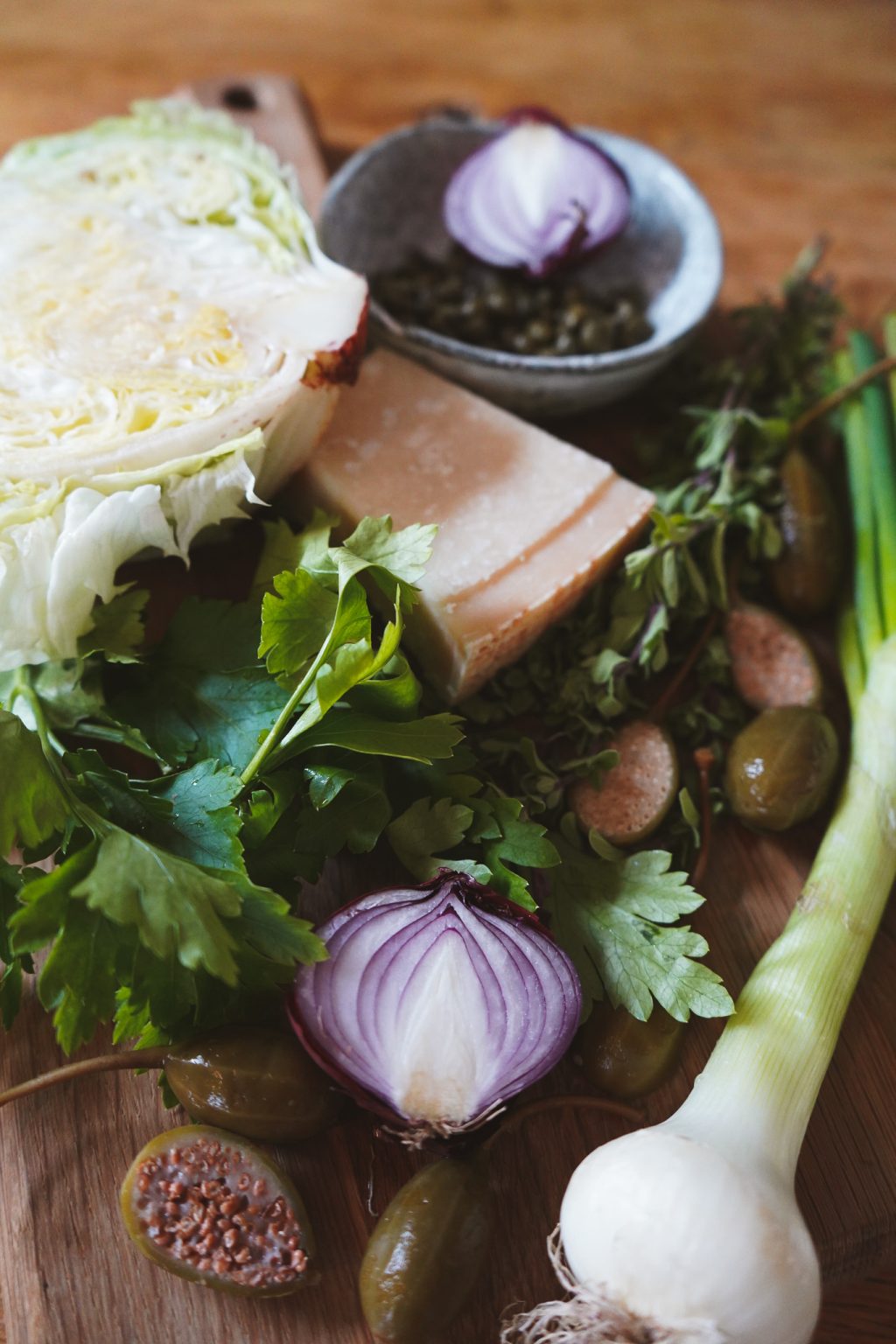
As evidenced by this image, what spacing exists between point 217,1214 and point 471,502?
1084 mm

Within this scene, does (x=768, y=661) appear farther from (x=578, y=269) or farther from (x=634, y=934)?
(x=578, y=269)

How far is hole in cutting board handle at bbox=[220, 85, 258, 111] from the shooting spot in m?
2.38

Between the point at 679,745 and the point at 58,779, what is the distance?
97 cm

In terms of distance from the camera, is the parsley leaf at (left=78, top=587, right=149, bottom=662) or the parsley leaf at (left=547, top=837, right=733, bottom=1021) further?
the parsley leaf at (left=78, top=587, right=149, bottom=662)

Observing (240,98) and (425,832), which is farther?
(240,98)

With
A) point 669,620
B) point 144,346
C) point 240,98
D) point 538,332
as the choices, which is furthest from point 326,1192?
point 240,98

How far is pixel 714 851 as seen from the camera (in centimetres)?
163

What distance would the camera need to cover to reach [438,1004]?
4.11ft

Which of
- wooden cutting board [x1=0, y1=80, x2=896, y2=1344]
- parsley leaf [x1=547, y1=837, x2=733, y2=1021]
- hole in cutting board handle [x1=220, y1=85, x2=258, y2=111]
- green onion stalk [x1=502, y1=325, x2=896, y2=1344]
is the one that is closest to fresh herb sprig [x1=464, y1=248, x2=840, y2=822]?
parsley leaf [x1=547, y1=837, x2=733, y2=1021]

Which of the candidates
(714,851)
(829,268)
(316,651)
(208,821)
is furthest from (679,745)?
(829,268)

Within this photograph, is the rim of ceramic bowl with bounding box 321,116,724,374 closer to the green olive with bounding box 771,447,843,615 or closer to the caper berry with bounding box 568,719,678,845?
the green olive with bounding box 771,447,843,615

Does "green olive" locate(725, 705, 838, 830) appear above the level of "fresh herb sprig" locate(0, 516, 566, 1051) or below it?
below

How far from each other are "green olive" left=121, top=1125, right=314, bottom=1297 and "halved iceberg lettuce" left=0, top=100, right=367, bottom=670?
71 cm

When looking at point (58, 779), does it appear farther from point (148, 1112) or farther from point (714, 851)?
point (714, 851)
